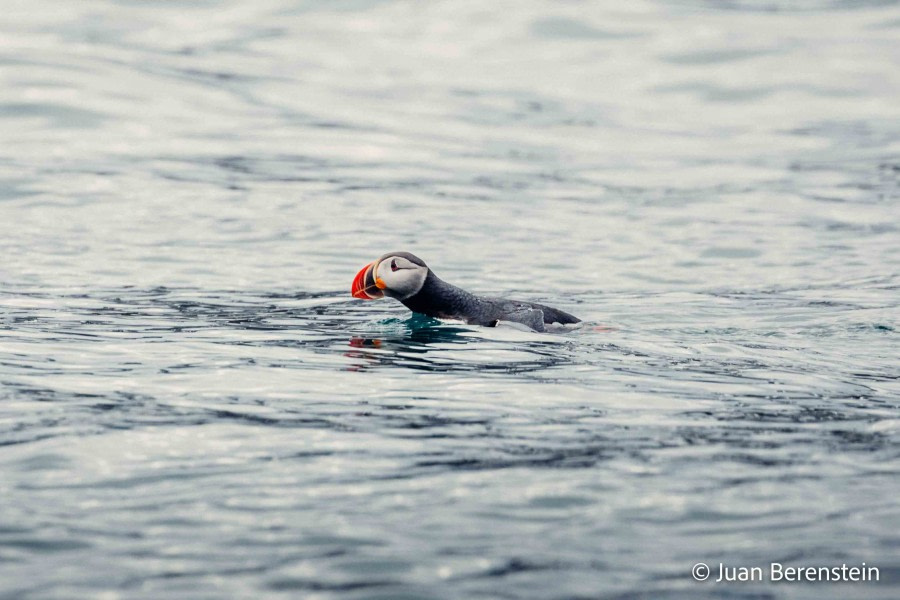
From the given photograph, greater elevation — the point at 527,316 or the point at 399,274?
the point at 399,274

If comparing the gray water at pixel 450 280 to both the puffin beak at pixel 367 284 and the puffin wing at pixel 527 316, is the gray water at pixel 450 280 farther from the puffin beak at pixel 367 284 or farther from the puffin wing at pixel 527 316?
the puffin beak at pixel 367 284

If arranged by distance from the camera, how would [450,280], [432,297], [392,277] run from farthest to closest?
[450,280]
[432,297]
[392,277]

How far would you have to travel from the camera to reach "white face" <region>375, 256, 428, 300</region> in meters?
9.61

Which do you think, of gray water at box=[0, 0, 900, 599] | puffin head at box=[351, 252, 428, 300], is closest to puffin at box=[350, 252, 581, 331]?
→ puffin head at box=[351, 252, 428, 300]

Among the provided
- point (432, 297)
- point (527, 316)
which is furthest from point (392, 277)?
point (527, 316)

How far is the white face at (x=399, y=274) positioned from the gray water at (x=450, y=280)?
1.23 feet

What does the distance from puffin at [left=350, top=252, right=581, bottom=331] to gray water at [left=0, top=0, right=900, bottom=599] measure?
6.9 inches

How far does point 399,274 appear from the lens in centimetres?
962

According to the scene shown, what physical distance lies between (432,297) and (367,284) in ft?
1.74

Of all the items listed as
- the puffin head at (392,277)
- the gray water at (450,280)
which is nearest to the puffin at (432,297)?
the puffin head at (392,277)

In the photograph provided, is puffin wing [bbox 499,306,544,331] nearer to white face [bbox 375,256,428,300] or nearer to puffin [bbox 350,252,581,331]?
puffin [bbox 350,252,581,331]

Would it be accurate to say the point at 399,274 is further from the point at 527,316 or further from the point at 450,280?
the point at 450,280

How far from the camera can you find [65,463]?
569 centimetres

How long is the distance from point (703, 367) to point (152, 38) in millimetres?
20438
